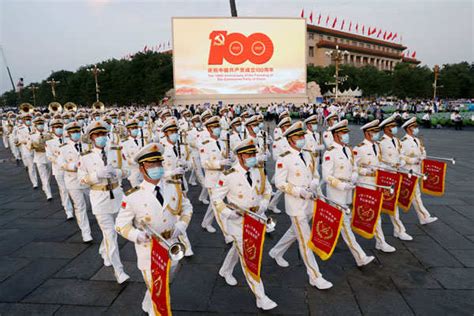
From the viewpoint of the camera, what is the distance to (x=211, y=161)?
6.82 meters

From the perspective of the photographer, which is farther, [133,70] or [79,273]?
[133,70]

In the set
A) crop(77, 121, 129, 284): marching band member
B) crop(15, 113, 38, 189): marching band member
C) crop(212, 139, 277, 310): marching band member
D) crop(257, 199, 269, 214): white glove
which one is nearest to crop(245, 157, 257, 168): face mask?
crop(212, 139, 277, 310): marching band member

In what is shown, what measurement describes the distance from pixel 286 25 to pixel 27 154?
36.7 m

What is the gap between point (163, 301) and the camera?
3.29m

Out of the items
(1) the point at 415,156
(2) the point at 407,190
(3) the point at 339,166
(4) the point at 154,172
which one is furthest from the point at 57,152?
(1) the point at 415,156

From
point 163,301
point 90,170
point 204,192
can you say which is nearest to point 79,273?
point 90,170

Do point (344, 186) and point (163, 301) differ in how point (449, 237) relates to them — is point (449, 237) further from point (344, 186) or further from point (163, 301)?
point (163, 301)

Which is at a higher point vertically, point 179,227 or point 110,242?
point 179,227

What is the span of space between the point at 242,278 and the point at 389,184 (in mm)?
2792

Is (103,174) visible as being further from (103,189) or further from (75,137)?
(75,137)

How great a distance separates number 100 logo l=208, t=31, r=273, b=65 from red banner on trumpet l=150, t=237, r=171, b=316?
39586 millimetres

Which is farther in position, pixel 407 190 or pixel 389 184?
pixel 407 190

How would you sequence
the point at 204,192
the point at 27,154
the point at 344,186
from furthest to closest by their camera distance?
the point at 27,154 < the point at 204,192 < the point at 344,186

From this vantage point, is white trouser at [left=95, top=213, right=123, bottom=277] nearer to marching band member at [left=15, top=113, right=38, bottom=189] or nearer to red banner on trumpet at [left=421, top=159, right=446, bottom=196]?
red banner on trumpet at [left=421, top=159, right=446, bottom=196]
